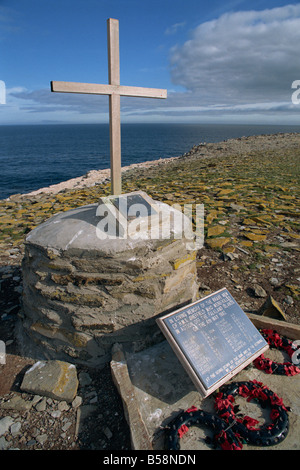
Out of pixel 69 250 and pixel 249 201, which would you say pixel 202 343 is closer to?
pixel 69 250

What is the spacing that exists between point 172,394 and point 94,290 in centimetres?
142

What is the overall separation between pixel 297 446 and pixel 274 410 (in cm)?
32

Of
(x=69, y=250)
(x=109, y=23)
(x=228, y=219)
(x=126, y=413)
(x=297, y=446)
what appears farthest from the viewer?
(x=228, y=219)

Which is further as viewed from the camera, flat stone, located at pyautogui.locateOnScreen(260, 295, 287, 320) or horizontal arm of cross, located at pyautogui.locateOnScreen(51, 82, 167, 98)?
flat stone, located at pyautogui.locateOnScreen(260, 295, 287, 320)

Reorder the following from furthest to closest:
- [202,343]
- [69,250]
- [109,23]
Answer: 1. [109,23]
2. [69,250]
3. [202,343]

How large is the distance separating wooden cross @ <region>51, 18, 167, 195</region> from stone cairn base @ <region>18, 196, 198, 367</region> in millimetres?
1199

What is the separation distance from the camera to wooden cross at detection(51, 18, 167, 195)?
Result: 3.57 m

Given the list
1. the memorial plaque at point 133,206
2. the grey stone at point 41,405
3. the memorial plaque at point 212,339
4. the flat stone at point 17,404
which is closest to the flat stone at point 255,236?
the memorial plaque at point 212,339

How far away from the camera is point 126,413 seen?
273 cm

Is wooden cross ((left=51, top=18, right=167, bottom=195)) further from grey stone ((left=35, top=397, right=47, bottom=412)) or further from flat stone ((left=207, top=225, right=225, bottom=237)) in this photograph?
flat stone ((left=207, top=225, right=225, bottom=237))

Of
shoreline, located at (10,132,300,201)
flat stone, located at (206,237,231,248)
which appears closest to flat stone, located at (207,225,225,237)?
flat stone, located at (206,237,231,248)

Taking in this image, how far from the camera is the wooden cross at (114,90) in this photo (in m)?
3.57

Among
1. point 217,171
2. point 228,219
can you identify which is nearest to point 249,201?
point 228,219

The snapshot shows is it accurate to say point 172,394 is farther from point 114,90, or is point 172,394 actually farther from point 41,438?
point 114,90
